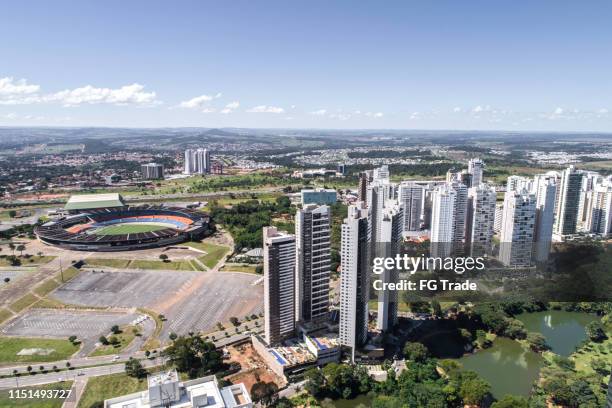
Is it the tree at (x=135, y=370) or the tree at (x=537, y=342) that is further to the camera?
the tree at (x=537, y=342)

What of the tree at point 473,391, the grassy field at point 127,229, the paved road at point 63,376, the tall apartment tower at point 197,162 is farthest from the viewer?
the tall apartment tower at point 197,162

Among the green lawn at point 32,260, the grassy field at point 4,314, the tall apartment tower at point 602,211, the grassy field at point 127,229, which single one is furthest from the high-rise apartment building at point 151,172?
the tall apartment tower at point 602,211

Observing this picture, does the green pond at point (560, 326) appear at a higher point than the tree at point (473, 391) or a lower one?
lower

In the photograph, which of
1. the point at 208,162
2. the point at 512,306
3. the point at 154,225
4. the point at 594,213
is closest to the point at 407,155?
the point at 208,162

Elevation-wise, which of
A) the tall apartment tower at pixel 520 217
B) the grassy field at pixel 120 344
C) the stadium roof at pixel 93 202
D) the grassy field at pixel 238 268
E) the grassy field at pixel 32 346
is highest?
the tall apartment tower at pixel 520 217

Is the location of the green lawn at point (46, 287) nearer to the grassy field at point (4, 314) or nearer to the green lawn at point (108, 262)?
the grassy field at point (4, 314)

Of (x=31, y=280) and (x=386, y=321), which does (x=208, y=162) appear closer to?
(x=31, y=280)

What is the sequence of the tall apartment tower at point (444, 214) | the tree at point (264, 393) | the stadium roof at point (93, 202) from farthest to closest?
the stadium roof at point (93, 202) → the tall apartment tower at point (444, 214) → the tree at point (264, 393)
